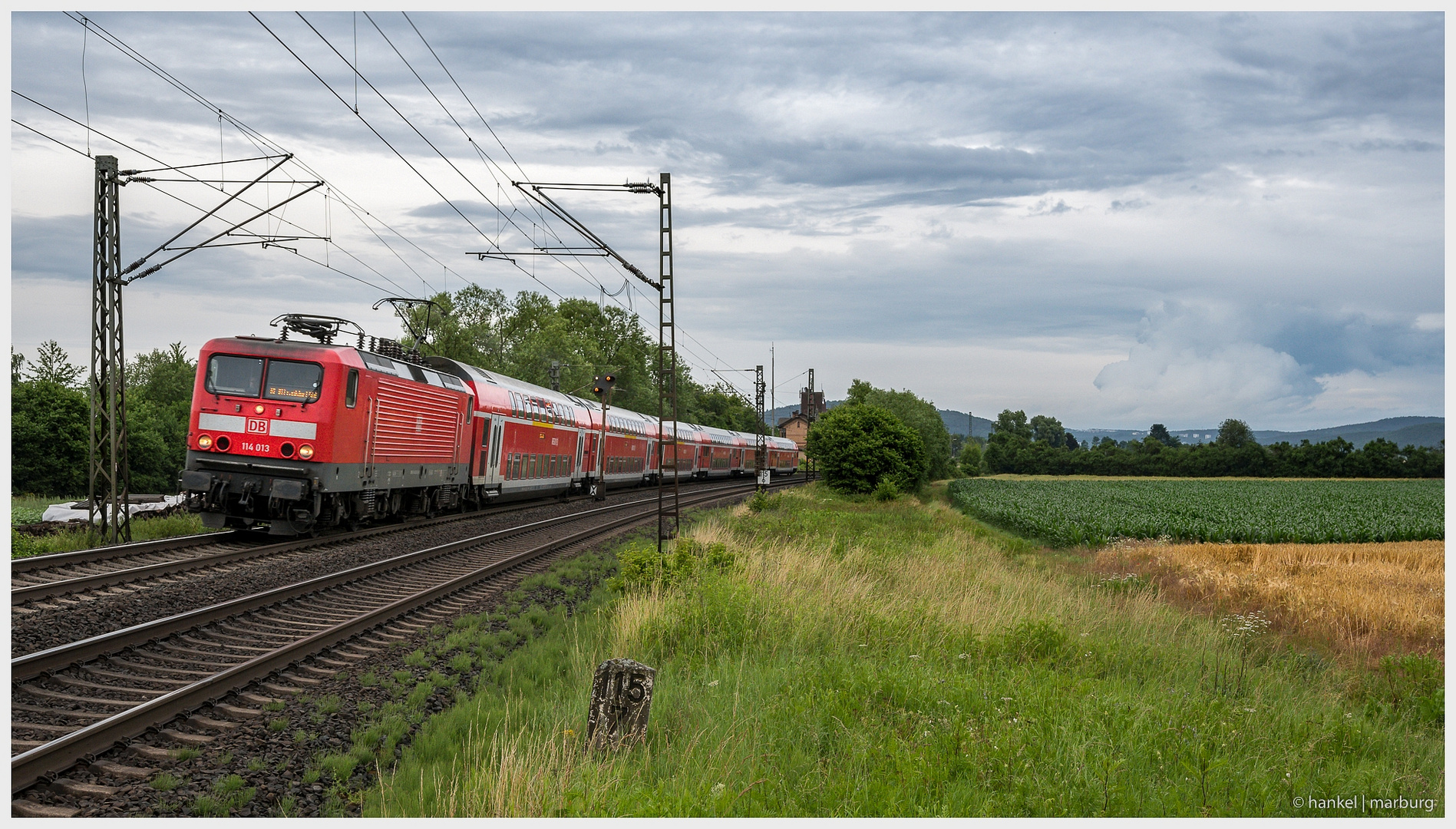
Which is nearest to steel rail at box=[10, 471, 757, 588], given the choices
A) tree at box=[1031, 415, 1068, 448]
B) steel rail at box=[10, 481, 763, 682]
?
steel rail at box=[10, 481, 763, 682]

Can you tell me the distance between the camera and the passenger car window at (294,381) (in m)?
17.4

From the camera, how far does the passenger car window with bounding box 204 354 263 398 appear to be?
17.5 metres

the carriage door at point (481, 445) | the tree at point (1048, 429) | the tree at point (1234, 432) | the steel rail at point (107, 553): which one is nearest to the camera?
the steel rail at point (107, 553)

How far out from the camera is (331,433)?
17438mm

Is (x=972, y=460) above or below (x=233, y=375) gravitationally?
below

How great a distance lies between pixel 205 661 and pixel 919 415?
53314mm

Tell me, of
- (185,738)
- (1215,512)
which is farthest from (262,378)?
(1215,512)

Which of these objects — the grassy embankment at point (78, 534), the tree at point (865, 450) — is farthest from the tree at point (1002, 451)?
the grassy embankment at point (78, 534)

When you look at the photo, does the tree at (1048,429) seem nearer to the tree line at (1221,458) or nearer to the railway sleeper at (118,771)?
the tree line at (1221,458)

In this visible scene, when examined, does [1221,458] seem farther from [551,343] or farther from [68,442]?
[68,442]

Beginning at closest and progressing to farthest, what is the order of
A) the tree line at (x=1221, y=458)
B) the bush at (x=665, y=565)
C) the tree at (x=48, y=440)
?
the bush at (x=665, y=565) < the tree at (x=48, y=440) < the tree line at (x=1221, y=458)

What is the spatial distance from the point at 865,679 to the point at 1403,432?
10336 cm

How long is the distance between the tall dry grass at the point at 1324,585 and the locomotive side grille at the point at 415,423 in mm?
16313

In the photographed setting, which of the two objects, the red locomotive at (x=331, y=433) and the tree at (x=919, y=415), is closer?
the red locomotive at (x=331, y=433)
